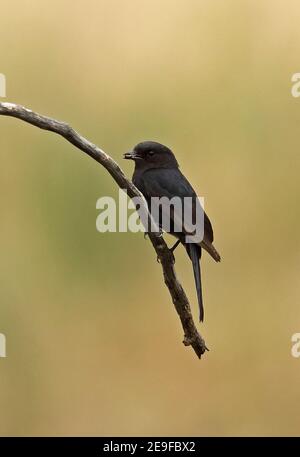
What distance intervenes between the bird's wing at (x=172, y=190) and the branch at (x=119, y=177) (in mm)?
774

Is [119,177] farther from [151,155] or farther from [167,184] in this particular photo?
[151,155]

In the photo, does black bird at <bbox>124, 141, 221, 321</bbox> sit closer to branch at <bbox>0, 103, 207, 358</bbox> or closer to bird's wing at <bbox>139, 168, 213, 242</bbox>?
bird's wing at <bbox>139, 168, 213, 242</bbox>

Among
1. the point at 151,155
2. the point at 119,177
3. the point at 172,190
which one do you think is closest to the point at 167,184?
the point at 172,190

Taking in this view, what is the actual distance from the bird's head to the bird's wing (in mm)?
56

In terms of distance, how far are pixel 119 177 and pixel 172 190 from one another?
4.28 ft

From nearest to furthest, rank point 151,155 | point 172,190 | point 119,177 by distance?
1. point 119,177
2. point 172,190
3. point 151,155

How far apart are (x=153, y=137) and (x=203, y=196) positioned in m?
0.61

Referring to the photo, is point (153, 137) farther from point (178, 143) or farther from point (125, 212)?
point (125, 212)

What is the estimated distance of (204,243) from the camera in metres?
3.72

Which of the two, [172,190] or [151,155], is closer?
[172,190]

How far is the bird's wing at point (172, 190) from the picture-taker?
3932mm

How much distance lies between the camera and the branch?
2.78 meters

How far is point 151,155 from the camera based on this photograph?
4527 millimetres

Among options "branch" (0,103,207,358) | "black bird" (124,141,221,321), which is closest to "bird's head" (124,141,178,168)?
"black bird" (124,141,221,321)
